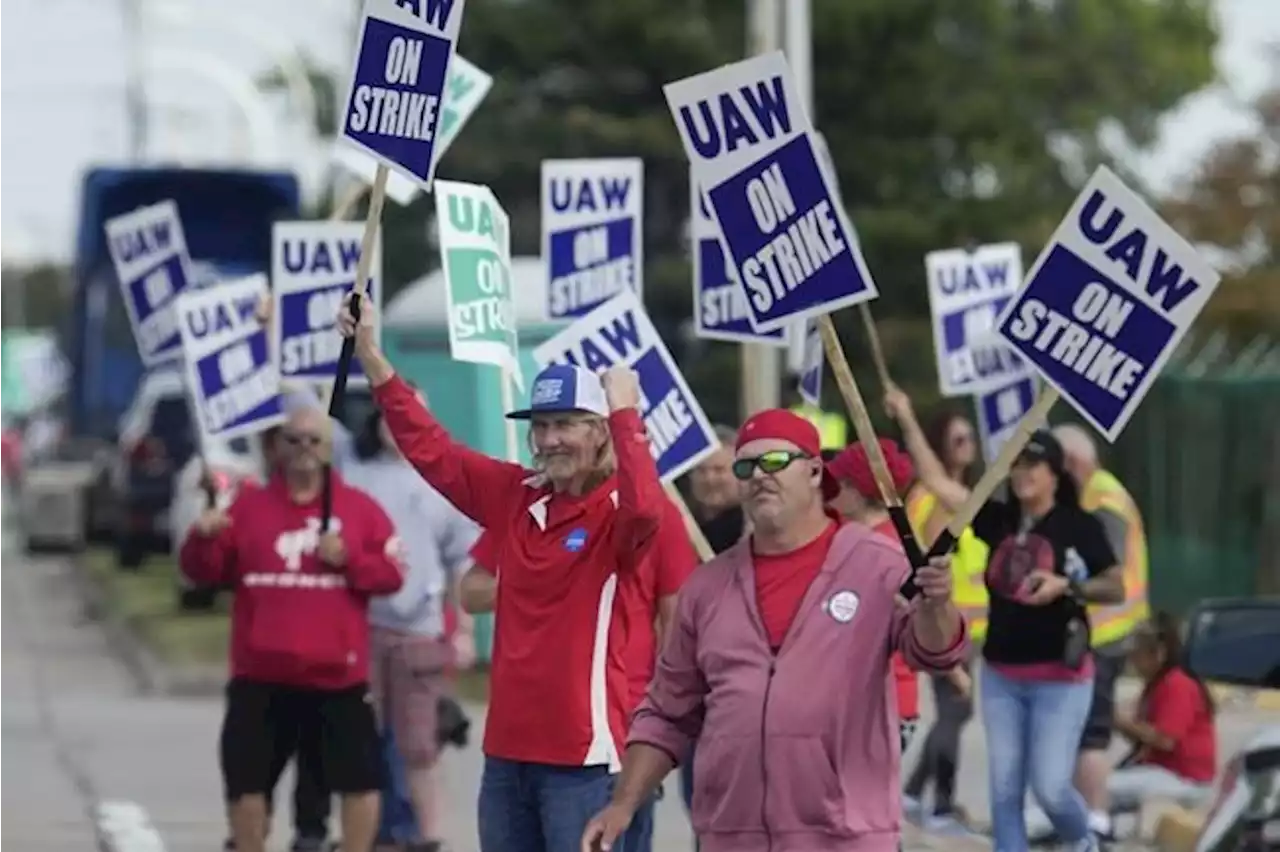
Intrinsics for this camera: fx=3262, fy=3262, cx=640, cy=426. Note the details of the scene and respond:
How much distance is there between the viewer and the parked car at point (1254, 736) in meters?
6.16

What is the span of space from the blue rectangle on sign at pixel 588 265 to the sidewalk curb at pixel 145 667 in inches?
202

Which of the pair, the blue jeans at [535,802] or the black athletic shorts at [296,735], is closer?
the blue jeans at [535,802]

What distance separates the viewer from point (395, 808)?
12.6m

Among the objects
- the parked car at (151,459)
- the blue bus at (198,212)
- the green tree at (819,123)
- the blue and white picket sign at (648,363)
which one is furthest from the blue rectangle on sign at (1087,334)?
the green tree at (819,123)

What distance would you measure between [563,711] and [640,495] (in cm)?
61

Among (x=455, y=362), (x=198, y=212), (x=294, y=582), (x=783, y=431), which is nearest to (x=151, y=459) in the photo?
(x=198, y=212)

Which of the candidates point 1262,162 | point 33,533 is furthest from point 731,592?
point 1262,162

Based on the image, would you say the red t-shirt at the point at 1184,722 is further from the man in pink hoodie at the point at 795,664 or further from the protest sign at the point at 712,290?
the man in pink hoodie at the point at 795,664

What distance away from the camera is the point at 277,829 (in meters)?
14.0

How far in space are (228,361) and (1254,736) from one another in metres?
6.79

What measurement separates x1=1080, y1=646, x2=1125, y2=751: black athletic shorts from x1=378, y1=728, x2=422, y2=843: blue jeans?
2580 millimetres

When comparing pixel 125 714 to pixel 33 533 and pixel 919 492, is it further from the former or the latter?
pixel 33 533

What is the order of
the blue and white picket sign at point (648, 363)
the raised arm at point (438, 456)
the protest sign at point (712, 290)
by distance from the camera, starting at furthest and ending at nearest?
1. the protest sign at point (712, 290)
2. the blue and white picket sign at point (648, 363)
3. the raised arm at point (438, 456)

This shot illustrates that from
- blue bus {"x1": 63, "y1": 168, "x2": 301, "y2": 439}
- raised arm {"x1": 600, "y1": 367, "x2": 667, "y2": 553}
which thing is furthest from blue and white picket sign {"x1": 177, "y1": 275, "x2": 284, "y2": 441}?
blue bus {"x1": 63, "y1": 168, "x2": 301, "y2": 439}
